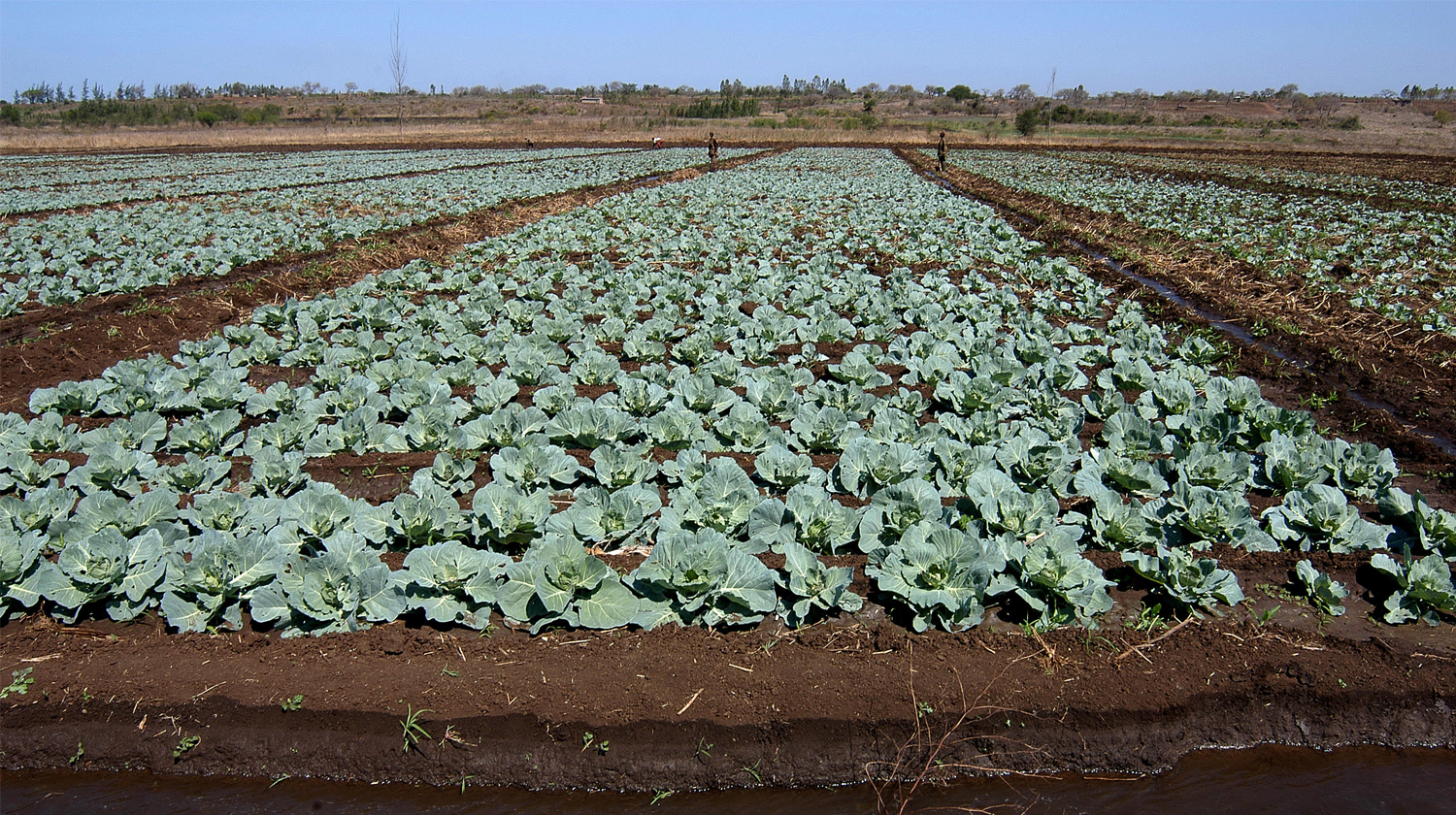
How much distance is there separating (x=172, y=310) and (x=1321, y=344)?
1328 centimetres

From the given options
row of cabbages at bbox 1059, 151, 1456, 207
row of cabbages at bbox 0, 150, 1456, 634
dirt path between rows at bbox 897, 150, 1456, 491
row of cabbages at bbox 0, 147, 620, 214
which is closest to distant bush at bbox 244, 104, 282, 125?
row of cabbages at bbox 0, 147, 620, 214

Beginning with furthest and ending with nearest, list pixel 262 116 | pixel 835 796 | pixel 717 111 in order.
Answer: pixel 717 111, pixel 262 116, pixel 835 796

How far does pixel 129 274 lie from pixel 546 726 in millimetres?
11599

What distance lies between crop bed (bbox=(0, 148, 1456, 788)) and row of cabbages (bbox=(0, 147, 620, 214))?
20464mm

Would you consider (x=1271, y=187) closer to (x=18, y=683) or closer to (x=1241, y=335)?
(x=1241, y=335)

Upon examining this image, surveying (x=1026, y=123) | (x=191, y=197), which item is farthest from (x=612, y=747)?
(x=1026, y=123)

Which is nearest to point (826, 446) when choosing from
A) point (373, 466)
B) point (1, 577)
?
point (373, 466)

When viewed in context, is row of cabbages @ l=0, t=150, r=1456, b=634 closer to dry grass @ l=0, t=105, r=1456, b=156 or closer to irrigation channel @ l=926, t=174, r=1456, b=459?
irrigation channel @ l=926, t=174, r=1456, b=459

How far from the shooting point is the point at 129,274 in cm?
1058

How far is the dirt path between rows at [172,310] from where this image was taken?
23.9ft

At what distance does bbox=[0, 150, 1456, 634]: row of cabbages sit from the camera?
3.40 m

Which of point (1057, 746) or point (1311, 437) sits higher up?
point (1311, 437)

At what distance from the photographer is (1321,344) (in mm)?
7605

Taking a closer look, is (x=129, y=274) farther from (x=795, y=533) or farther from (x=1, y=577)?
(x=795, y=533)
